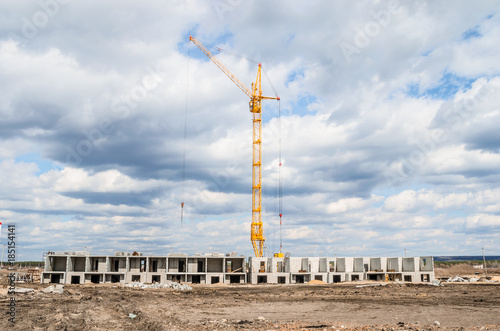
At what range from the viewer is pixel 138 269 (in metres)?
75.1

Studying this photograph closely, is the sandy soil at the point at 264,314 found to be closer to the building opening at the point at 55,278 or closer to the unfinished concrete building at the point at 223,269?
the unfinished concrete building at the point at 223,269

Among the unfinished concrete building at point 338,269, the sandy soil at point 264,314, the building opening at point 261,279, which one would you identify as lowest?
the building opening at point 261,279

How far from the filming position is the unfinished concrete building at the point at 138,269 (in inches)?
2896

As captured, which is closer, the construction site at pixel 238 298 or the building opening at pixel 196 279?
the construction site at pixel 238 298

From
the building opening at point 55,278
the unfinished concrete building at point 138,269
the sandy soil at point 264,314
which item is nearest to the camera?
the sandy soil at point 264,314

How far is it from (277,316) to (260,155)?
63.2 m

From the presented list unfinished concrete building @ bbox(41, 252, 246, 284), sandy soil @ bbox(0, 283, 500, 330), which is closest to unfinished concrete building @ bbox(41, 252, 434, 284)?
unfinished concrete building @ bbox(41, 252, 246, 284)

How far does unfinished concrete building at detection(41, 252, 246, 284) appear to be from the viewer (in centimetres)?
7356

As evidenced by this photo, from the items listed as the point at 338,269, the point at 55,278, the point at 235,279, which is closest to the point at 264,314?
the point at 235,279

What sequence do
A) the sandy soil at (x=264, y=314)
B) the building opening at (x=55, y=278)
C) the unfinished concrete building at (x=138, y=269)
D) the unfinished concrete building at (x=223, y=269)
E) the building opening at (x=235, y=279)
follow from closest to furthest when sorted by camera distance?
the sandy soil at (x=264, y=314) → the unfinished concrete building at (x=138, y=269) → the unfinished concrete building at (x=223, y=269) → the building opening at (x=55, y=278) → the building opening at (x=235, y=279)

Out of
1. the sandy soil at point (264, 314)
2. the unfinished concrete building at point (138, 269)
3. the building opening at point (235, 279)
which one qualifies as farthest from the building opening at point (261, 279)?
the sandy soil at point (264, 314)

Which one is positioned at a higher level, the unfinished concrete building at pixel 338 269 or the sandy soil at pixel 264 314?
the sandy soil at pixel 264 314

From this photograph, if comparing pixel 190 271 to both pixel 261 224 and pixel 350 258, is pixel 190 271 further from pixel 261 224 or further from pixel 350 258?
pixel 350 258

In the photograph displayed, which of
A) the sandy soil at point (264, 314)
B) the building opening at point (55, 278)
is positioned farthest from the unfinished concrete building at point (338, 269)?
the building opening at point (55, 278)
